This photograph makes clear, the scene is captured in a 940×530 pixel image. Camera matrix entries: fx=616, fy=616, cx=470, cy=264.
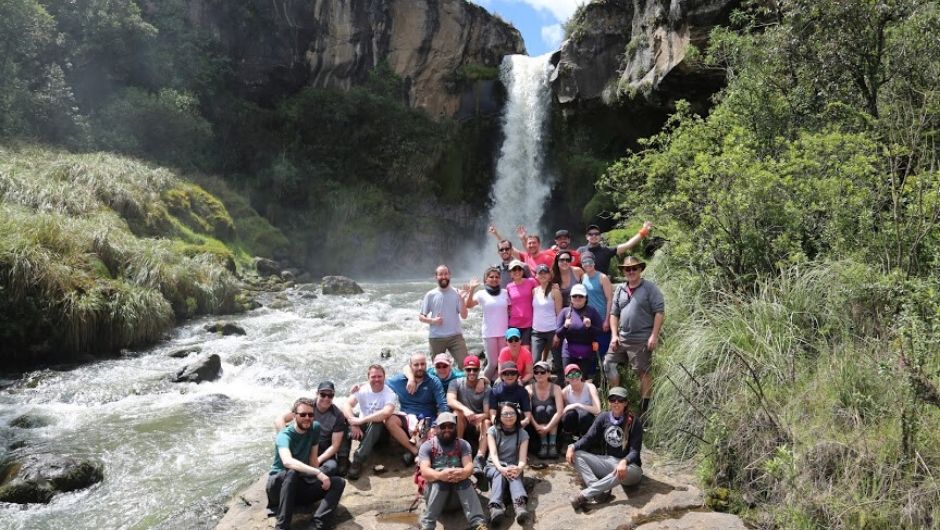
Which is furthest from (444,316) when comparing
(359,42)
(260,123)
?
(359,42)

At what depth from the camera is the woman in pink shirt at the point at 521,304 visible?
7340 millimetres

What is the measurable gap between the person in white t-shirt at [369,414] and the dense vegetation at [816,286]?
9.33 ft

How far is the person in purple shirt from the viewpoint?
6656 mm

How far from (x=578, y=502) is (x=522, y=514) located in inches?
20.2

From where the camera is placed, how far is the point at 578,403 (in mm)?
6219

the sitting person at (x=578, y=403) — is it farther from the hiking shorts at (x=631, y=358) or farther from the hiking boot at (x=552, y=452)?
the hiking shorts at (x=631, y=358)

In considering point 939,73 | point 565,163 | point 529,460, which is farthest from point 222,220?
point 939,73

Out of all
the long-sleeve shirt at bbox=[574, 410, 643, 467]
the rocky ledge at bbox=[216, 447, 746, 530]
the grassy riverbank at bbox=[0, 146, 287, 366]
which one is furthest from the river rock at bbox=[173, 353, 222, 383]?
the long-sleeve shirt at bbox=[574, 410, 643, 467]

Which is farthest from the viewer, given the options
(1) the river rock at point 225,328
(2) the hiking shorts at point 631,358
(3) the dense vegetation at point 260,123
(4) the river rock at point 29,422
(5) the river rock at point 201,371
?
(3) the dense vegetation at point 260,123

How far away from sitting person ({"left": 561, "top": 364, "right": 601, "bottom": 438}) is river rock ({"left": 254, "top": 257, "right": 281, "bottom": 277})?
15.8 metres

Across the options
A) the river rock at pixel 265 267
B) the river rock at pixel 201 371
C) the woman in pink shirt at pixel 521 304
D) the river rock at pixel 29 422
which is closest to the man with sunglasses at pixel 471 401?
the woman in pink shirt at pixel 521 304

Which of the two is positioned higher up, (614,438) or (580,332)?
(580,332)

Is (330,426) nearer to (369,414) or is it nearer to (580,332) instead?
(369,414)

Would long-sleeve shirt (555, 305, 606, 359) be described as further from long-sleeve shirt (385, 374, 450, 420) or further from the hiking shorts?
long-sleeve shirt (385, 374, 450, 420)
